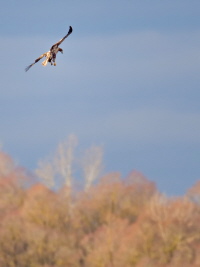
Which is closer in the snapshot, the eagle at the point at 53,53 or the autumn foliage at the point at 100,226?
the eagle at the point at 53,53

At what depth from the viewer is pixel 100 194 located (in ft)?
255

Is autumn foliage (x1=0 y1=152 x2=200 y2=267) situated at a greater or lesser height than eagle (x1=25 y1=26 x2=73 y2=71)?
greater

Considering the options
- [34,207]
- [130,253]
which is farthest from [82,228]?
[130,253]

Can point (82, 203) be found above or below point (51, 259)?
above

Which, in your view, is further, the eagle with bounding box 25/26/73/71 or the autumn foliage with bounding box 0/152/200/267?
the autumn foliage with bounding box 0/152/200/267

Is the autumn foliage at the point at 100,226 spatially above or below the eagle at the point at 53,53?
above

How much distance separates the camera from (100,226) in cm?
7469

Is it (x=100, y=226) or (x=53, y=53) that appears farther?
(x=100, y=226)

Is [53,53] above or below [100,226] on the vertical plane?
below

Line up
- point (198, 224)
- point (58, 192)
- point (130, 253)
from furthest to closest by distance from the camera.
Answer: point (58, 192), point (198, 224), point (130, 253)

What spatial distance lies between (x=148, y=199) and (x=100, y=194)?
2.42 metres

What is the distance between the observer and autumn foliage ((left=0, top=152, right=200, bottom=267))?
223 feet

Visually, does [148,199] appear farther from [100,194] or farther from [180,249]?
[180,249]

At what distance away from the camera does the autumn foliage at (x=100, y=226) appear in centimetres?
6806
